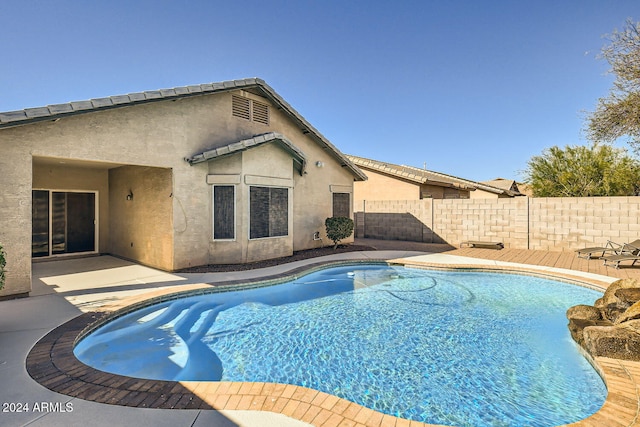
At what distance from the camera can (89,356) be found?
562cm

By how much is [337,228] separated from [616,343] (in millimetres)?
12419

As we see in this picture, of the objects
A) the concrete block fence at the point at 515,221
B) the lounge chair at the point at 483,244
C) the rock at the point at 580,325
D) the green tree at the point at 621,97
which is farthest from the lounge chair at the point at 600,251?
the rock at the point at 580,325

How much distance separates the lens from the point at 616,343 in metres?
5.40

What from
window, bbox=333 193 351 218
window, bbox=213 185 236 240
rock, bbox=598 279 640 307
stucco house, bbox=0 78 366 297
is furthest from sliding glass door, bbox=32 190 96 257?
rock, bbox=598 279 640 307

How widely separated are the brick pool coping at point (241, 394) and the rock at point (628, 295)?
9.63 feet

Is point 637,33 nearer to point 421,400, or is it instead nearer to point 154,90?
point 421,400

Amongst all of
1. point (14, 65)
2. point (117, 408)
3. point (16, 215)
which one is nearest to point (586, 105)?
point (117, 408)

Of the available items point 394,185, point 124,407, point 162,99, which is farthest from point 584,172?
point 124,407

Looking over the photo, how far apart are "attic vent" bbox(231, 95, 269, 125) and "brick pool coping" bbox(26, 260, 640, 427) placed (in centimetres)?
1119

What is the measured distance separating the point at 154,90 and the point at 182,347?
8.74m

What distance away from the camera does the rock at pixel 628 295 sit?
7244mm

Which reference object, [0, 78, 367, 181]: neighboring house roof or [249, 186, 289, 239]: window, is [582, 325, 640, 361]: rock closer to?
[249, 186, 289, 239]: window

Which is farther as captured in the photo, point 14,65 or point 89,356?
point 14,65

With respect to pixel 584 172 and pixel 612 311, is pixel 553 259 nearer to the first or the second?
pixel 612 311
